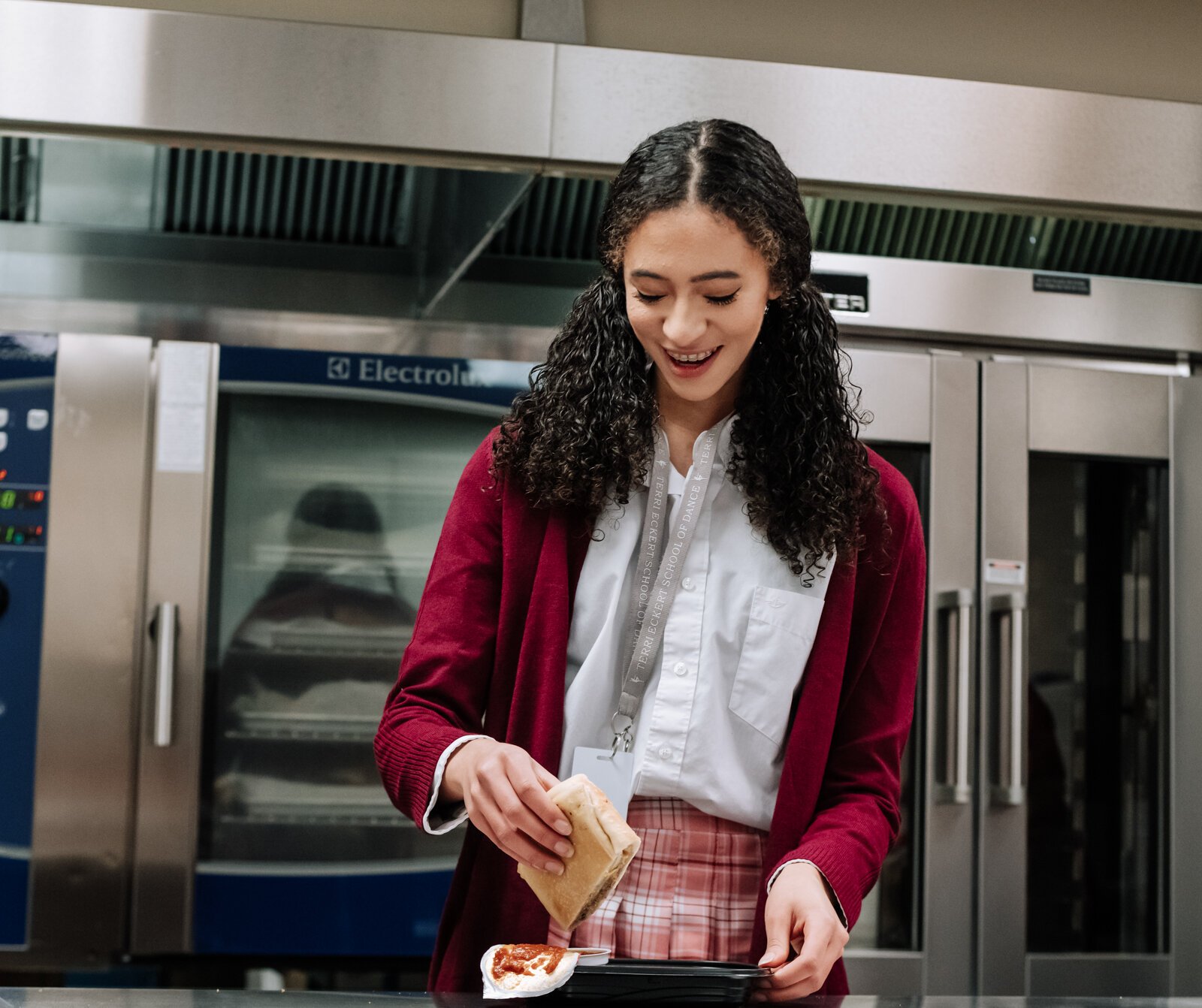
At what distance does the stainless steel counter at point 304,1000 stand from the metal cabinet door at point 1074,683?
1.26 metres

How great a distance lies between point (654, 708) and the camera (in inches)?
49.6

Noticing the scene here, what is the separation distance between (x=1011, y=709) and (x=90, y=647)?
1712mm

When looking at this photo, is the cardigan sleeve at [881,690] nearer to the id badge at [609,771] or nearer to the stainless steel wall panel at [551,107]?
the id badge at [609,771]

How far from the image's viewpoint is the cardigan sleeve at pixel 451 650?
1235 millimetres

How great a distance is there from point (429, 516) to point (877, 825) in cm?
143

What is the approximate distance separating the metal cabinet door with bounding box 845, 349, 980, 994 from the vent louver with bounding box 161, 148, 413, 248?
3.76ft

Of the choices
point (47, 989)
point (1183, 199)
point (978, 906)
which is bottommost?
point (978, 906)

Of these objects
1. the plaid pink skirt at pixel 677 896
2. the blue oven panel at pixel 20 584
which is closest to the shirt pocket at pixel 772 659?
the plaid pink skirt at pixel 677 896

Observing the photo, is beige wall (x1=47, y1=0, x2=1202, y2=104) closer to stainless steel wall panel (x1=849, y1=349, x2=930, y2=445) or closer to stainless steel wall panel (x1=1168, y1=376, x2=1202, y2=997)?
stainless steel wall panel (x1=849, y1=349, x2=930, y2=445)

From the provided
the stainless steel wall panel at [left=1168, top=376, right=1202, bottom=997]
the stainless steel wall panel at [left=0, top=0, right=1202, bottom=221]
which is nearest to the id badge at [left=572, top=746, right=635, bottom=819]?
the stainless steel wall panel at [left=0, top=0, right=1202, bottom=221]

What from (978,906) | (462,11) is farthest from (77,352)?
(978,906)

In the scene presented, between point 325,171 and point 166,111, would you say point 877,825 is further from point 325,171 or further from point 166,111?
point 325,171

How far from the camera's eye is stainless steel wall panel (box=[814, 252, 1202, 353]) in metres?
2.59

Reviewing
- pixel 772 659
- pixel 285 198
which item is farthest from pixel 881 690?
pixel 285 198
